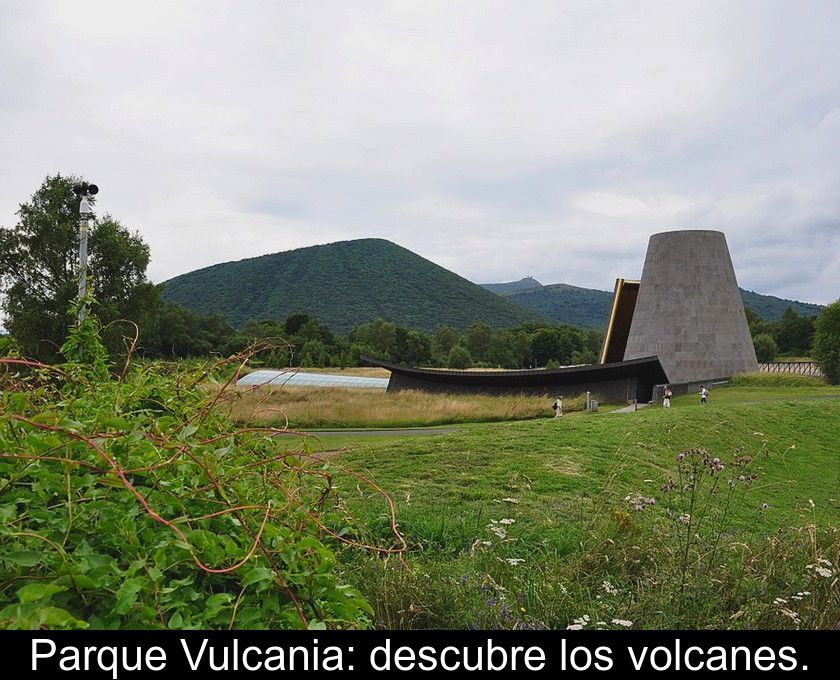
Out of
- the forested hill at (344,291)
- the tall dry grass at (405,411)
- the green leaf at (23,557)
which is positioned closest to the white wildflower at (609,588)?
the green leaf at (23,557)

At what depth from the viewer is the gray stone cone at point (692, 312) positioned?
36344mm

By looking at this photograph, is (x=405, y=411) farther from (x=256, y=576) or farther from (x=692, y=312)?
(x=692, y=312)

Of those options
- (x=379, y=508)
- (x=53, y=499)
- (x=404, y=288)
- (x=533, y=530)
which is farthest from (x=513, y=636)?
(x=404, y=288)

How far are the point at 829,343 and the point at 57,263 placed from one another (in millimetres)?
38078

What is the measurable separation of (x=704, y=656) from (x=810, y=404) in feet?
66.2

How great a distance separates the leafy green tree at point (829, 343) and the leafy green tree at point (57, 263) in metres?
33.5

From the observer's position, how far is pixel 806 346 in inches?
2943

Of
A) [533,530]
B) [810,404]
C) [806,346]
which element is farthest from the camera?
[806,346]

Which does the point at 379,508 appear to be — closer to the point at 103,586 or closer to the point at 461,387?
the point at 103,586

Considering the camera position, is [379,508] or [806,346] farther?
[806,346]

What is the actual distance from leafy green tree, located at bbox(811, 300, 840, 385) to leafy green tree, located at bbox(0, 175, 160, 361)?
3352 cm

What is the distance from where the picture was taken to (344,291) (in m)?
124

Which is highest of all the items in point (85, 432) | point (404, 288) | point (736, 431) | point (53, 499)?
point (404, 288)

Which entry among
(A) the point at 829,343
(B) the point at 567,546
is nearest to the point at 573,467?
(B) the point at 567,546
